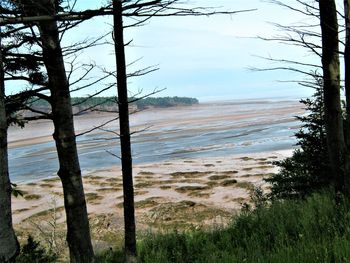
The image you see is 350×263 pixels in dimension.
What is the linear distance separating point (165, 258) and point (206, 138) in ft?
135

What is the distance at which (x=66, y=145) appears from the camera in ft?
22.0

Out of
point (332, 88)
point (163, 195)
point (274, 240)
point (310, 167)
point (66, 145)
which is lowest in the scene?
point (163, 195)

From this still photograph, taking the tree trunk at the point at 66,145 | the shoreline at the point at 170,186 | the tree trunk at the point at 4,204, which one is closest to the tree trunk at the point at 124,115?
the tree trunk at the point at 66,145

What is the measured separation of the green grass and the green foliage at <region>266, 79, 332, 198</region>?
125 inches

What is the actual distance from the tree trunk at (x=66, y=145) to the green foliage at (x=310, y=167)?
5.72 m

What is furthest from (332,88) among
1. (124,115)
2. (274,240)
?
(124,115)

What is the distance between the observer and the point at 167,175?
2712 cm

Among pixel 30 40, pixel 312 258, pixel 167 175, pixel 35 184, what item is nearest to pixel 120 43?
pixel 30 40

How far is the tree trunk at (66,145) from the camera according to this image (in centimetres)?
649

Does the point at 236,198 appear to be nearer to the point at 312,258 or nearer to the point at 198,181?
the point at 198,181

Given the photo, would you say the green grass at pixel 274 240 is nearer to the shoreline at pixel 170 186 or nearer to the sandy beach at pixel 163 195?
the sandy beach at pixel 163 195

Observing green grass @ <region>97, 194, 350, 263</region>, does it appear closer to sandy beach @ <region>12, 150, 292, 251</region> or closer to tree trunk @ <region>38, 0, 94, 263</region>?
tree trunk @ <region>38, 0, 94, 263</region>

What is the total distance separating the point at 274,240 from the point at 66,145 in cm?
325

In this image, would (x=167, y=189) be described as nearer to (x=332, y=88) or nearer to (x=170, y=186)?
(x=170, y=186)
